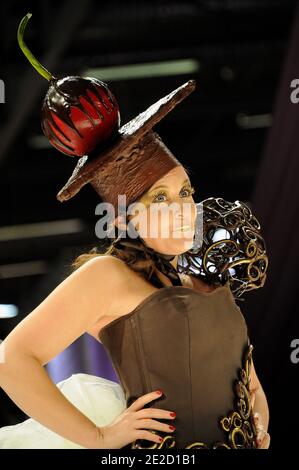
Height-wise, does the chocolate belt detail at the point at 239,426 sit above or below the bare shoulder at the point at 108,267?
below

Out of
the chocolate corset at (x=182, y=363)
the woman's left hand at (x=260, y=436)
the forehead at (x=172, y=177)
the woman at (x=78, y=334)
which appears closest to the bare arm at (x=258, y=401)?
the woman's left hand at (x=260, y=436)

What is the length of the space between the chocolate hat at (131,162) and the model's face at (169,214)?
0.05 ft

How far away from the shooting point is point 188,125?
4.86 metres

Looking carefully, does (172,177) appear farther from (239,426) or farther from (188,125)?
(188,125)

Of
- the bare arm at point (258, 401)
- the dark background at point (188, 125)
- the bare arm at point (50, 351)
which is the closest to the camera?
the bare arm at point (50, 351)

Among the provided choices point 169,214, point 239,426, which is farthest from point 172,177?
point 239,426

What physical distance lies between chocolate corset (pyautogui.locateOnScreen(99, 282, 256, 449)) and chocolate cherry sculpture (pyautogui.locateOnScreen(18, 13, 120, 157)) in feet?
0.92

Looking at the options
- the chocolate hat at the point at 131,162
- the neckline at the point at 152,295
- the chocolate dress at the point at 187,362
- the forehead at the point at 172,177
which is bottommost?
the chocolate dress at the point at 187,362

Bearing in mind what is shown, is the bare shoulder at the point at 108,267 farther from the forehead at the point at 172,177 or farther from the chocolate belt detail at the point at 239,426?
the chocolate belt detail at the point at 239,426

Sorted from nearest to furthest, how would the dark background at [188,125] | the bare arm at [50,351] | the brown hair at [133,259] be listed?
the bare arm at [50,351] < the brown hair at [133,259] < the dark background at [188,125]

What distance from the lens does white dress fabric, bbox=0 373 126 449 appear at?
1693 millimetres

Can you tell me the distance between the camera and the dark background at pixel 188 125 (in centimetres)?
274
